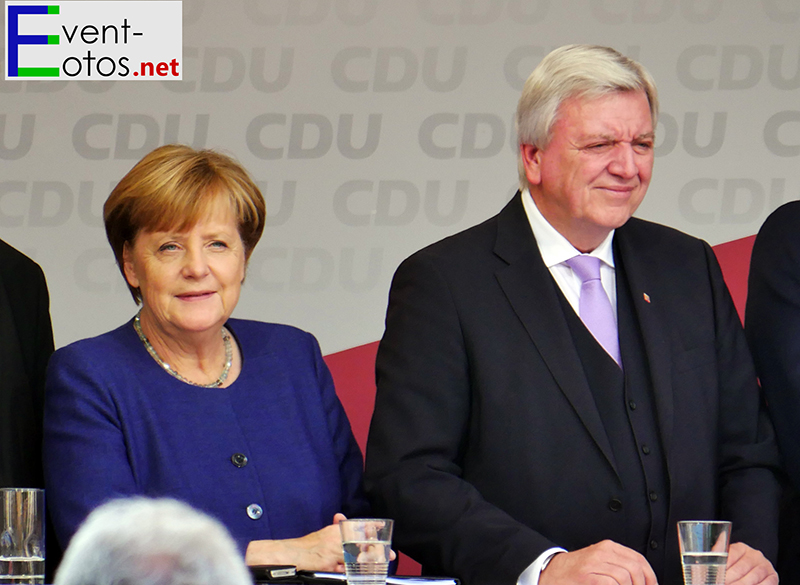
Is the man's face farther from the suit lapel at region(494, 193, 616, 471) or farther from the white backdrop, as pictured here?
the white backdrop

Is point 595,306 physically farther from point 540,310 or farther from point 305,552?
point 305,552

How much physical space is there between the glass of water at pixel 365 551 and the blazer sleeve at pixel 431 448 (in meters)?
0.53

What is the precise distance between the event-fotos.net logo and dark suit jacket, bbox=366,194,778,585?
1.95m

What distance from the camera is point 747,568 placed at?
2256 mm

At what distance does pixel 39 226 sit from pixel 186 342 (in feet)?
6.00

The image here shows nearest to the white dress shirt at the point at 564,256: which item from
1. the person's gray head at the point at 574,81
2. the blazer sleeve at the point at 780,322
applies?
the person's gray head at the point at 574,81

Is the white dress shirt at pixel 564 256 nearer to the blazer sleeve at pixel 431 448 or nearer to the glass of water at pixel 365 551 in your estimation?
Answer: the blazer sleeve at pixel 431 448

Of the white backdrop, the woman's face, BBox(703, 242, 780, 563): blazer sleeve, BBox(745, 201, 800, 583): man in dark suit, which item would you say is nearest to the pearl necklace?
the woman's face

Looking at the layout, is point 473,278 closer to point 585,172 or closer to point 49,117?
point 585,172

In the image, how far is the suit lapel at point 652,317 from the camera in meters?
2.53

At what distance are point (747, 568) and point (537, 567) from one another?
1.39 ft

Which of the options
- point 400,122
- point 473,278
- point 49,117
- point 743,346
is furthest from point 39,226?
point 743,346

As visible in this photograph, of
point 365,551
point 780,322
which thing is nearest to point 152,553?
point 365,551

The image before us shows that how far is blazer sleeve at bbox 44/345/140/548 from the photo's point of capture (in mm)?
2285
